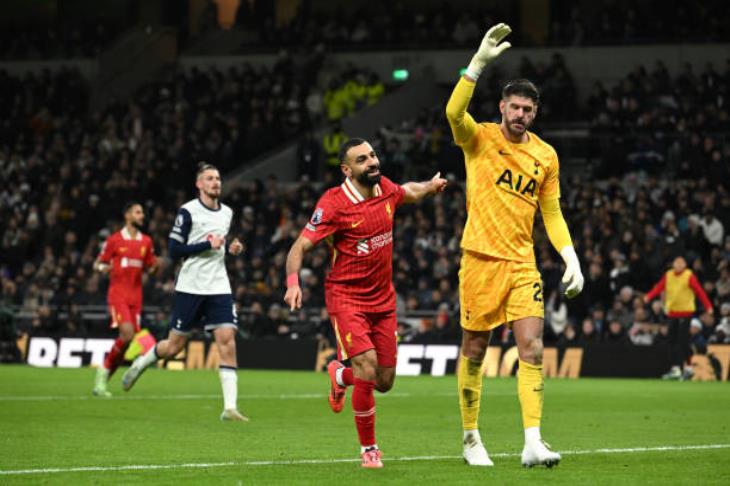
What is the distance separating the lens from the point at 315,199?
35.3 metres

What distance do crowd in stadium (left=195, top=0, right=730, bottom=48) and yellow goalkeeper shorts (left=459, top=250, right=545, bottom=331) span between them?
28936mm

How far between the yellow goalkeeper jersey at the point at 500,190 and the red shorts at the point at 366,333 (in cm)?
87

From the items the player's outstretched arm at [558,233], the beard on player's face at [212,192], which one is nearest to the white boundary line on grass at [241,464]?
the player's outstretched arm at [558,233]

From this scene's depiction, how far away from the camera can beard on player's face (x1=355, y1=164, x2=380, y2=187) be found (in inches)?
419

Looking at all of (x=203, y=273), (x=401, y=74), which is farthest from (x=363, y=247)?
(x=401, y=74)

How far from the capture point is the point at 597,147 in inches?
1371

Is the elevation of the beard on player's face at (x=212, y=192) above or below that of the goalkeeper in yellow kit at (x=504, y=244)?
above

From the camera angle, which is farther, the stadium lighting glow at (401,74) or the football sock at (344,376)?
the stadium lighting glow at (401,74)

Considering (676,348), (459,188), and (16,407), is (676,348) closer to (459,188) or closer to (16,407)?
(459,188)

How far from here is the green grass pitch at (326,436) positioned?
9.84 m

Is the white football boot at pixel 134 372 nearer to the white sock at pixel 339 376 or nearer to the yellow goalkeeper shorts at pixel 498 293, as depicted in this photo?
the white sock at pixel 339 376

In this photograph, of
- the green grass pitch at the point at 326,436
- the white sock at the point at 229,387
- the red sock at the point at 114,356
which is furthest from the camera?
the red sock at the point at 114,356

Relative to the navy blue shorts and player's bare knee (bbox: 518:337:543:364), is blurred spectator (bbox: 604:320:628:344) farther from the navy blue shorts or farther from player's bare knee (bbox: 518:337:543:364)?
player's bare knee (bbox: 518:337:543:364)

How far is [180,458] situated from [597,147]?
25.1 metres
